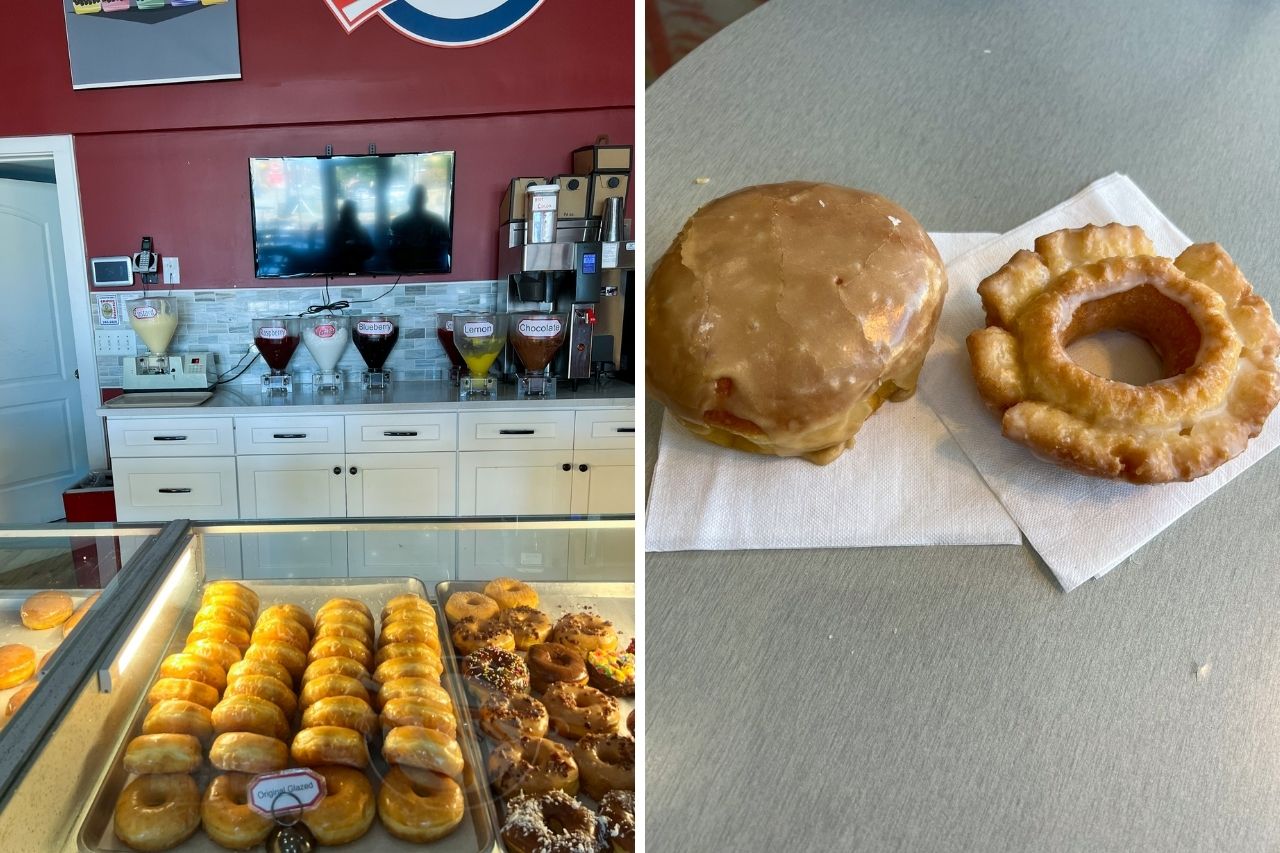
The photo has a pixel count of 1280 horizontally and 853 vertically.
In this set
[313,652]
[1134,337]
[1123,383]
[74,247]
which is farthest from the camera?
[1134,337]

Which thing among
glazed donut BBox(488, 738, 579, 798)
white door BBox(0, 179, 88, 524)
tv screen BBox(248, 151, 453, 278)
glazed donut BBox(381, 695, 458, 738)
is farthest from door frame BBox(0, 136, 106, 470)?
glazed donut BBox(488, 738, 579, 798)

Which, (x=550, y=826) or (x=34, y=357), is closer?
(x=34, y=357)

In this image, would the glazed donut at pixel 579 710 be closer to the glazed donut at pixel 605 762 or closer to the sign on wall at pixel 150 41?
the glazed donut at pixel 605 762

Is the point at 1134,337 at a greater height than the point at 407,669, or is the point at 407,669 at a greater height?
the point at 1134,337

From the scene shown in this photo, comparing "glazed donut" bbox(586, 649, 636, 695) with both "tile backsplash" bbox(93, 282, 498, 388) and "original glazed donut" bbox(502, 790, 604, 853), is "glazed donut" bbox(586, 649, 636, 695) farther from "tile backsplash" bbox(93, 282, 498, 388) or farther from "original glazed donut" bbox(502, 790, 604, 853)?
"tile backsplash" bbox(93, 282, 498, 388)

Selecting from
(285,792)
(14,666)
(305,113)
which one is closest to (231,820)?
(285,792)

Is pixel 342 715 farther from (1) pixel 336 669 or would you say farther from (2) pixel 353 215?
(2) pixel 353 215
